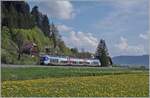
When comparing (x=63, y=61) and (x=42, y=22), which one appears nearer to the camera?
(x=63, y=61)

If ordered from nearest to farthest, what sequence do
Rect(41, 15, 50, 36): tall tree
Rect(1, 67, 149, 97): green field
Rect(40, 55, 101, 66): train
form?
Rect(1, 67, 149, 97): green field → Rect(40, 55, 101, 66): train → Rect(41, 15, 50, 36): tall tree

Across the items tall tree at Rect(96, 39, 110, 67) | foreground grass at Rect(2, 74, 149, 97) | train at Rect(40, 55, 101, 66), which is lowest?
foreground grass at Rect(2, 74, 149, 97)

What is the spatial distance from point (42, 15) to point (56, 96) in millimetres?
152596

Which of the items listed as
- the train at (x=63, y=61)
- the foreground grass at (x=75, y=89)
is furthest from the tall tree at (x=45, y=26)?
the foreground grass at (x=75, y=89)

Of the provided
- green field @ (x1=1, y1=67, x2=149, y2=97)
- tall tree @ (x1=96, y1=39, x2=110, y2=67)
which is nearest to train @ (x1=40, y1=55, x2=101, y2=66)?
tall tree @ (x1=96, y1=39, x2=110, y2=67)

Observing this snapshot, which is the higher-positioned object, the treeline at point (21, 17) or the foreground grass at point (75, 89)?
the treeline at point (21, 17)

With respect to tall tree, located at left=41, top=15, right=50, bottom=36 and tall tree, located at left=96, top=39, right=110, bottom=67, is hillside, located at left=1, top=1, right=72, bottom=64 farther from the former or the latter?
tall tree, located at left=96, top=39, right=110, bottom=67

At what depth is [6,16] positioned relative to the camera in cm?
13312

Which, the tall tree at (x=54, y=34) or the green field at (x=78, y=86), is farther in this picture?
the tall tree at (x=54, y=34)

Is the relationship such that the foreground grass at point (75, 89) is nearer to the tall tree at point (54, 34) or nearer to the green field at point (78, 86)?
the green field at point (78, 86)

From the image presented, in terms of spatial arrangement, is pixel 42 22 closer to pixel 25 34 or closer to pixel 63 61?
pixel 25 34

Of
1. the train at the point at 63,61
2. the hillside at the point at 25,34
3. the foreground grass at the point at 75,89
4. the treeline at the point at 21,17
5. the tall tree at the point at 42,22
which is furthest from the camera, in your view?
the tall tree at the point at 42,22

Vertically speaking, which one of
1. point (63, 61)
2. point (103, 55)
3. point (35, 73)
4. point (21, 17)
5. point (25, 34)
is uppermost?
point (21, 17)

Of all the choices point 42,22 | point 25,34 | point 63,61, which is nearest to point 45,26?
point 42,22
